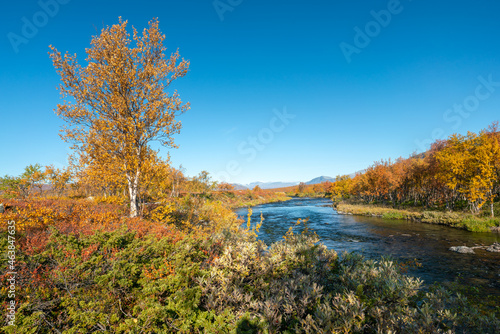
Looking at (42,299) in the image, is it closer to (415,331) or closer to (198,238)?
(198,238)

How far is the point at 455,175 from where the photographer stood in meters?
27.1

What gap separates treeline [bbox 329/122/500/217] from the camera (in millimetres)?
24016

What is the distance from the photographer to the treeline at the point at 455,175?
24016 millimetres

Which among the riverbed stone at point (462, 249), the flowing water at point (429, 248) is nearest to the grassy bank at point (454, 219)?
the flowing water at point (429, 248)

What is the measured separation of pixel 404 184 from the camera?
134 ft

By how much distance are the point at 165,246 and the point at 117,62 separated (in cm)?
1206

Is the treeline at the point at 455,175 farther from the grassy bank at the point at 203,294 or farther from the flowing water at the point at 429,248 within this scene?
the grassy bank at the point at 203,294

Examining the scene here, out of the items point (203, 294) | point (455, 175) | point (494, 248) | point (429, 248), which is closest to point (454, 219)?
point (455, 175)

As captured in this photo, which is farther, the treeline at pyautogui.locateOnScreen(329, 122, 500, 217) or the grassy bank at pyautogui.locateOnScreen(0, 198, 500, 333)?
the treeline at pyautogui.locateOnScreen(329, 122, 500, 217)

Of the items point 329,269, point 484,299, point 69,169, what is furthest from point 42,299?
point 484,299

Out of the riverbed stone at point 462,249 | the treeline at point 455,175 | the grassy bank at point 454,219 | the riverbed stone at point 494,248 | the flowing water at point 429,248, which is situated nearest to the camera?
the flowing water at point 429,248

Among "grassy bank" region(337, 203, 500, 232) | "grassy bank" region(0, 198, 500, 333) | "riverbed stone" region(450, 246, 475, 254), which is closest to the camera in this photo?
"grassy bank" region(0, 198, 500, 333)

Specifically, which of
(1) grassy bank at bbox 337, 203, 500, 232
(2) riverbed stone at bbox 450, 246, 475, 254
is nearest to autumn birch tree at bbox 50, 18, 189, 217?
(2) riverbed stone at bbox 450, 246, 475, 254

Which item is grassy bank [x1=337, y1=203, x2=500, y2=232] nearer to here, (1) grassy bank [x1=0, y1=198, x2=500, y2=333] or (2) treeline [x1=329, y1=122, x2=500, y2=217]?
(2) treeline [x1=329, y1=122, x2=500, y2=217]
